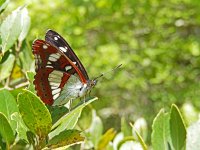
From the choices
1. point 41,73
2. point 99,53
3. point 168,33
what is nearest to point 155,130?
point 41,73

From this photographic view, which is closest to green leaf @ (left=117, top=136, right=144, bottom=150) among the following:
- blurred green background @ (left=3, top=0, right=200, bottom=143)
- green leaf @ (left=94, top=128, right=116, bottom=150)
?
green leaf @ (left=94, top=128, right=116, bottom=150)

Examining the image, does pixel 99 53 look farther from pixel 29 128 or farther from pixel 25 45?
pixel 29 128

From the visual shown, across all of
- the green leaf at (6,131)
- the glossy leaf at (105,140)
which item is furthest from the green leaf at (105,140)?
the green leaf at (6,131)

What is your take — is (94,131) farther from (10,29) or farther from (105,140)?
(10,29)

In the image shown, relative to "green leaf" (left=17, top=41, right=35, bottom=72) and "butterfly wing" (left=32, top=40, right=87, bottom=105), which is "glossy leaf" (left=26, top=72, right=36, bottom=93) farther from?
"green leaf" (left=17, top=41, right=35, bottom=72)

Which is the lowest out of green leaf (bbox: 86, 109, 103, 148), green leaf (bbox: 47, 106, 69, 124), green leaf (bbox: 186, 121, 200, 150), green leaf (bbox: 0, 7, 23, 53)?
green leaf (bbox: 86, 109, 103, 148)
